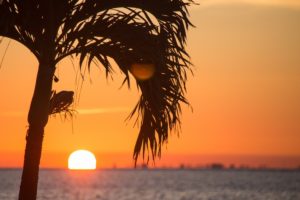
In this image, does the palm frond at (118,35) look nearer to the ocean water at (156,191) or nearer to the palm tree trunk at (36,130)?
the palm tree trunk at (36,130)

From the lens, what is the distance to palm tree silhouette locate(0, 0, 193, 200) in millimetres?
8234

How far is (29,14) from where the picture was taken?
8.17 m

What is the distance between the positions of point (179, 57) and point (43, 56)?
4.86ft

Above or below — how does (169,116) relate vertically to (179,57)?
below

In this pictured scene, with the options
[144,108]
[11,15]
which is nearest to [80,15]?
[11,15]

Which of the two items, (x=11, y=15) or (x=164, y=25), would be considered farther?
(x=164, y=25)

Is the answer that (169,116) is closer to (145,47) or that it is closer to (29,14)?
(145,47)

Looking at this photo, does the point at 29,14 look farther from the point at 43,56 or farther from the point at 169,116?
the point at 169,116

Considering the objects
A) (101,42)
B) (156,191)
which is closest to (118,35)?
(101,42)

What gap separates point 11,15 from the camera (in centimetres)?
812

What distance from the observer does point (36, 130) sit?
8.31 meters

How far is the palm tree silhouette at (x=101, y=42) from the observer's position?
8.23 metres

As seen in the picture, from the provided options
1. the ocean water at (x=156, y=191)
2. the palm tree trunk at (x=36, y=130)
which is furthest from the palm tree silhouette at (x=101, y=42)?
the ocean water at (x=156, y=191)

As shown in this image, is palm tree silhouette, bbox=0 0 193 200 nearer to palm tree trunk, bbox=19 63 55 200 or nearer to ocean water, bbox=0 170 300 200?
palm tree trunk, bbox=19 63 55 200
